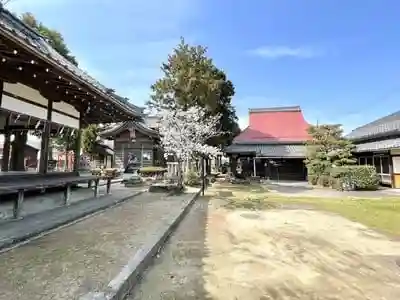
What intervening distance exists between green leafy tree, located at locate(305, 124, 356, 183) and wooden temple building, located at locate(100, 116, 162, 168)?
1260 cm

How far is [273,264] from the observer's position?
4574 mm

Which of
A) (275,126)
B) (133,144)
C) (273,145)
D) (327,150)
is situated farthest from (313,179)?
(133,144)

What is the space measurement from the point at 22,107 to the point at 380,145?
2111 cm

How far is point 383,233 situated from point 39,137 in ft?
29.9

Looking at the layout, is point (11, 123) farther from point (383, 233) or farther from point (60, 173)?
point (383, 233)

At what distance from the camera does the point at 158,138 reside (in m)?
26.0

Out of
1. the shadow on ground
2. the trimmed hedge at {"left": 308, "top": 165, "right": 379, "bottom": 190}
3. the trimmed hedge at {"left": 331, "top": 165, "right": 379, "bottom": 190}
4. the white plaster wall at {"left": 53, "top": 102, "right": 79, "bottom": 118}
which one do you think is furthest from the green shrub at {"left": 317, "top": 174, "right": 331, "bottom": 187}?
the white plaster wall at {"left": 53, "top": 102, "right": 79, "bottom": 118}

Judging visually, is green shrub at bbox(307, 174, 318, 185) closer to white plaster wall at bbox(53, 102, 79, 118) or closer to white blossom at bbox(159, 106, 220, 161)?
white blossom at bbox(159, 106, 220, 161)

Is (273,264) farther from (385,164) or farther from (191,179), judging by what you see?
(385,164)

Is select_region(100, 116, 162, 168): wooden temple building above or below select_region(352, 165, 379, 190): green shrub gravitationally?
above

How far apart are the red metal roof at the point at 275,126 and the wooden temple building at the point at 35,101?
22802 mm

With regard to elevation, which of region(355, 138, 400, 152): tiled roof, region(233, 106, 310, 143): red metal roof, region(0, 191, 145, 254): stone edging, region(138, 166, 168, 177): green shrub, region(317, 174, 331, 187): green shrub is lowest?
region(0, 191, 145, 254): stone edging

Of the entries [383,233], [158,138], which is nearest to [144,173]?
[158,138]

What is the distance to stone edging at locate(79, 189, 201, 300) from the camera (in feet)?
9.53
